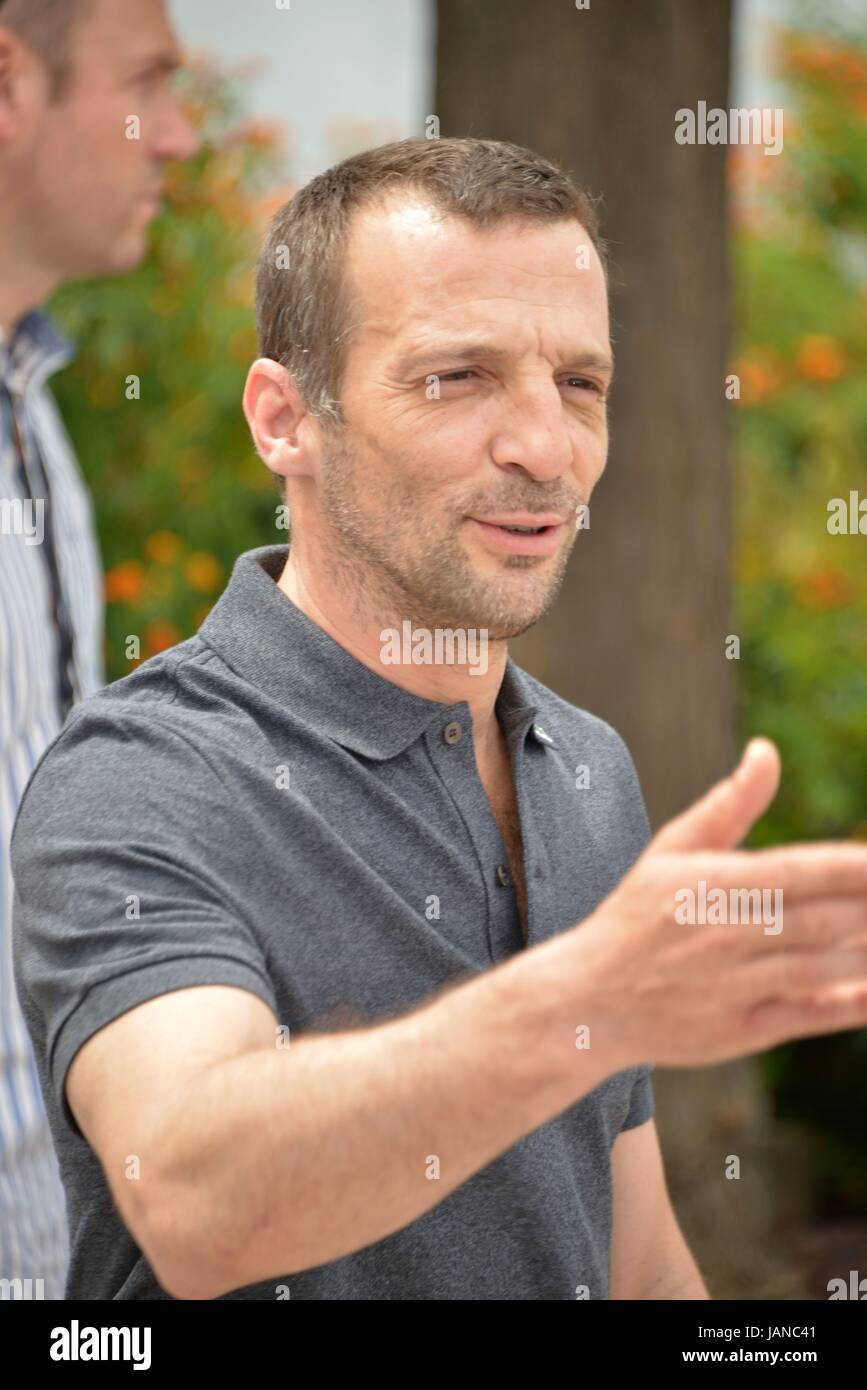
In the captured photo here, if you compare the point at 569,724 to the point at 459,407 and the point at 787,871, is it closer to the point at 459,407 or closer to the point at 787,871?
the point at 459,407

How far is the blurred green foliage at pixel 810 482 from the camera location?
14.4 feet

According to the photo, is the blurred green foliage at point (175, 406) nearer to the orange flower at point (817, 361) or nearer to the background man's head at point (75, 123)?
the background man's head at point (75, 123)

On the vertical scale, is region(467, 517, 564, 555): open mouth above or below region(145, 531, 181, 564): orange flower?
below

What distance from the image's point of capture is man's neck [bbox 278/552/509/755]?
5.43 ft

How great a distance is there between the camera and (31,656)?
2311mm

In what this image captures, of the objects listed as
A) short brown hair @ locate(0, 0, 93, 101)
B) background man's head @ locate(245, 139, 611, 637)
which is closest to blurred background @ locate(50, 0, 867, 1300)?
short brown hair @ locate(0, 0, 93, 101)

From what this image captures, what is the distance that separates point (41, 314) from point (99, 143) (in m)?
0.30

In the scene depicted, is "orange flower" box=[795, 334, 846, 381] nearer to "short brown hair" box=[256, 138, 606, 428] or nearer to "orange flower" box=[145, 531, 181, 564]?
"orange flower" box=[145, 531, 181, 564]

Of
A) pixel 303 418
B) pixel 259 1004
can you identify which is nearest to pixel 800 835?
pixel 303 418

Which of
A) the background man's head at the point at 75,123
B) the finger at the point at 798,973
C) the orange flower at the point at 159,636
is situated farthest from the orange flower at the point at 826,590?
the finger at the point at 798,973

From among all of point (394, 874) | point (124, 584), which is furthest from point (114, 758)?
point (124, 584)

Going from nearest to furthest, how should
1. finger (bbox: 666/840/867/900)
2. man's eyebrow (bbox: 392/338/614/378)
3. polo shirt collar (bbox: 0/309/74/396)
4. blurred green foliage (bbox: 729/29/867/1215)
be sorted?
1. finger (bbox: 666/840/867/900)
2. man's eyebrow (bbox: 392/338/614/378)
3. polo shirt collar (bbox: 0/309/74/396)
4. blurred green foliage (bbox: 729/29/867/1215)
